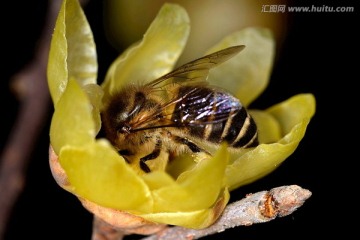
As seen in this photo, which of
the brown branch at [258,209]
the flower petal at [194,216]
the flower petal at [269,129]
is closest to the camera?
the brown branch at [258,209]

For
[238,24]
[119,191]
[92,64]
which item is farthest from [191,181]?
[238,24]

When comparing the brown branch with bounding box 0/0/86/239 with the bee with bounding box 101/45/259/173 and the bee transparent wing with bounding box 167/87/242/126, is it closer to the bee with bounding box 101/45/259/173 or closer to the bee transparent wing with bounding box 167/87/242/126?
the bee with bounding box 101/45/259/173

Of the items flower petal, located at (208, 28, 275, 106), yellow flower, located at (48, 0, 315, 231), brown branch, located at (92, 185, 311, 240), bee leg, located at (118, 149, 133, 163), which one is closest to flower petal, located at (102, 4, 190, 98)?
yellow flower, located at (48, 0, 315, 231)

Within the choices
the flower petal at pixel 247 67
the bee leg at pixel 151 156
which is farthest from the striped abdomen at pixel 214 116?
the flower petal at pixel 247 67

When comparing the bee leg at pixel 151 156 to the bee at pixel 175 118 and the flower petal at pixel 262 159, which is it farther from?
the flower petal at pixel 262 159

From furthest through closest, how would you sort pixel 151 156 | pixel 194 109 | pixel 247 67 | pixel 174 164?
pixel 247 67 → pixel 174 164 → pixel 151 156 → pixel 194 109

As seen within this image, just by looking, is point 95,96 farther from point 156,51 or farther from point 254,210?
point 254,210

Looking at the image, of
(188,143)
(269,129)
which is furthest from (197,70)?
(269,129)
